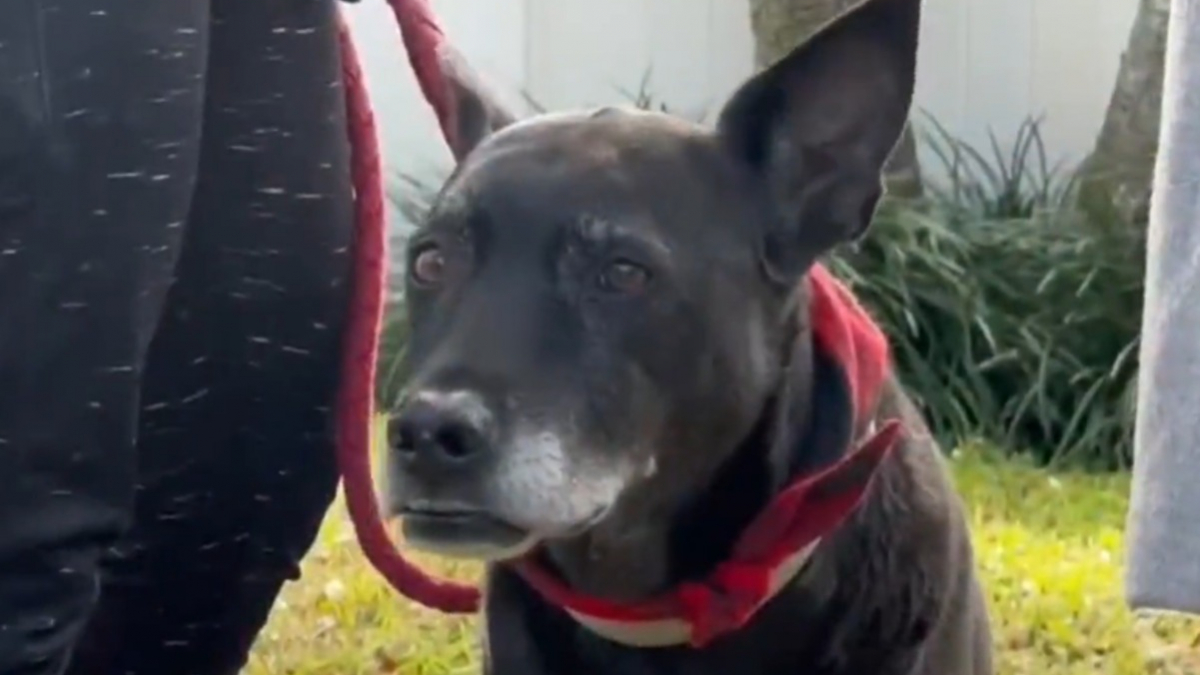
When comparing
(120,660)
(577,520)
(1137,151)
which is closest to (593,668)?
(577,520)

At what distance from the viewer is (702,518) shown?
2.67 meters

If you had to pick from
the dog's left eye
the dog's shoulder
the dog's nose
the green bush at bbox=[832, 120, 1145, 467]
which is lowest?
the green bush at bbox=[832, 120, 1145, 467]

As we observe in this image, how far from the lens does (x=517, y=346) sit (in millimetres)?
2422

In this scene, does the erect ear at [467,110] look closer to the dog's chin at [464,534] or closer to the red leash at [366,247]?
the red leash at [366,247]

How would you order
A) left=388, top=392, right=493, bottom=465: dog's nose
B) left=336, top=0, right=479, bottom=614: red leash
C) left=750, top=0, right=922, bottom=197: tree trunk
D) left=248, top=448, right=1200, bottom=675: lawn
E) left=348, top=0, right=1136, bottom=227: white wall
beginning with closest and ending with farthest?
left=388, top=392, right=493, bottom=465: dog's nose, left=336, top=0, right=479, bottom=614: red leash, left=248, top=448, right=1200, bottom=675: lawn, left=750, top=0, right=922, bottom=197: tree trunk, left=348, top=0, right=1136, bottom=227: white wall

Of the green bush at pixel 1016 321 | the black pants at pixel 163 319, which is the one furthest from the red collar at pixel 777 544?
the green bush at pixel 1016 321

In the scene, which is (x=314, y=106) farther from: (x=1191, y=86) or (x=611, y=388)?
(x=1191, y=86)

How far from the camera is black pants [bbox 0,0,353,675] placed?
2.06m

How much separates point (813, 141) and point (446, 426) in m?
0.61

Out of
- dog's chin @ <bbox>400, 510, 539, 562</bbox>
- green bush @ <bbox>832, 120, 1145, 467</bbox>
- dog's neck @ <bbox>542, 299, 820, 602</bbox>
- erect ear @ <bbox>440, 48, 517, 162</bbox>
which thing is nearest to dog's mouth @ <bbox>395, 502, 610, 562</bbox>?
dog's chin @ <bbox>400, 510, 539, 562</bbox>

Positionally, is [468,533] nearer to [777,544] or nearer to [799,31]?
[777,544]

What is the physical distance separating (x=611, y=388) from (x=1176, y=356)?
59cm

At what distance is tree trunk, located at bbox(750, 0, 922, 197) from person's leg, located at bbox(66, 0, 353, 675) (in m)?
4.35

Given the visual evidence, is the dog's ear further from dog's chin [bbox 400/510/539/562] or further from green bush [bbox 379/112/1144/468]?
green bush [bbox 379/112/1144/468]
